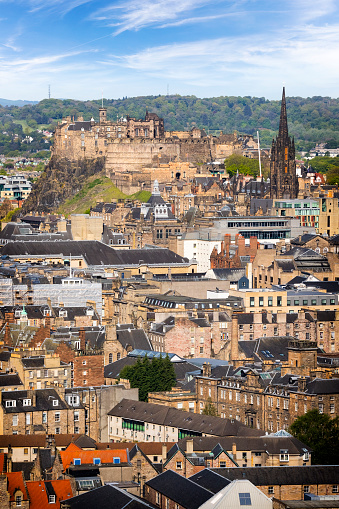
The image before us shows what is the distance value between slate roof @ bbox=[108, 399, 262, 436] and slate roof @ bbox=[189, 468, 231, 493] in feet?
46.0

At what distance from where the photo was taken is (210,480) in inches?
3167

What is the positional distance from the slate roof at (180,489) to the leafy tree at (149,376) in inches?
1137

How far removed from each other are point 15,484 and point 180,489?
9318 mm

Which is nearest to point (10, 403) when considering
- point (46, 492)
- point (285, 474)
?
point (46, 492)

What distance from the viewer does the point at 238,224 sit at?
19088cm

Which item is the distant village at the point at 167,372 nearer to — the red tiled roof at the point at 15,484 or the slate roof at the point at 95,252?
the red tiled roof at the point at 15,484

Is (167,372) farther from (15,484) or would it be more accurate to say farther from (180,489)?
(15,484)

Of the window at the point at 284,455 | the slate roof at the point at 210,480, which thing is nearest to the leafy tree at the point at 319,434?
the window at the point at 284,455

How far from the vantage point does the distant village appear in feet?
270

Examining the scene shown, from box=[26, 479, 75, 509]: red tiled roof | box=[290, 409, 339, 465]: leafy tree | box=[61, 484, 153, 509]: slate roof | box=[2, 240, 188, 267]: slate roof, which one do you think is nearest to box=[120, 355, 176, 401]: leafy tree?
box=[290, 409, 339, 465]: leafy tree

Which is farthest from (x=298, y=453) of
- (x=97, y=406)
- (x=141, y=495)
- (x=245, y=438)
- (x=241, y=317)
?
(x=241, y=317)

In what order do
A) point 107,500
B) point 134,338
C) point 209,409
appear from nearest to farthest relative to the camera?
point 107,500
point 209,409
point 134,338

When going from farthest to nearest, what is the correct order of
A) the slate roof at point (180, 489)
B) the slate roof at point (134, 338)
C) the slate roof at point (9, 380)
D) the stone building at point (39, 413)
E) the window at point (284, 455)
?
the slate roof at point (134, 338), the slate roof at point (9, 380), the stone building at point (39, 413), the window at point (284, 455), the slate roof at point (180, 489)

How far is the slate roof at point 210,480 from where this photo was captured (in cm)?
7881
